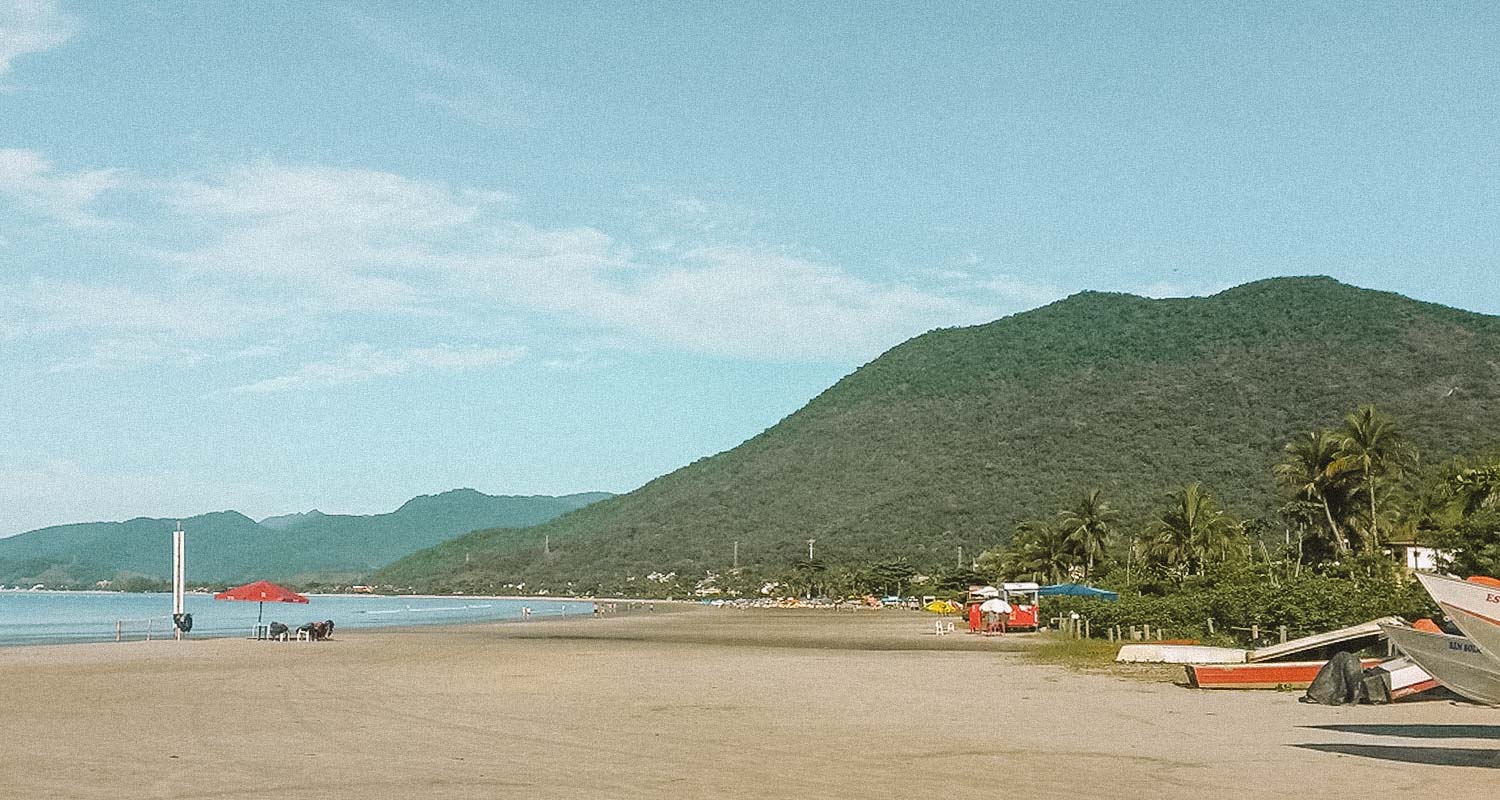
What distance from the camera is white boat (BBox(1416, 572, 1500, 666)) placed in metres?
12.0

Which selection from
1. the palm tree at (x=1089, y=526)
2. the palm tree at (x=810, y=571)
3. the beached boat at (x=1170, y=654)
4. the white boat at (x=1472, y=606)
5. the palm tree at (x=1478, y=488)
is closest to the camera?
the white boat at (x=1472, y=606)

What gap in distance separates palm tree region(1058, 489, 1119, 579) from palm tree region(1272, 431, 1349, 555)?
51.1ft

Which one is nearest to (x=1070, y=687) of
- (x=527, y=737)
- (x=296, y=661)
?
(x=527, y=737)

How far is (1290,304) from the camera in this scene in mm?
150125

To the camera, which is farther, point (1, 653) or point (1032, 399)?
point (1032, 399)

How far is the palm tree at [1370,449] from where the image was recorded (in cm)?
5641

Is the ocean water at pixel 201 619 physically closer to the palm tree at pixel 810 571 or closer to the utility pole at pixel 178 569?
the utility pole at pixel 178 569

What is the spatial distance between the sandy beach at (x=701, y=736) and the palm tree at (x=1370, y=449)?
33.6m

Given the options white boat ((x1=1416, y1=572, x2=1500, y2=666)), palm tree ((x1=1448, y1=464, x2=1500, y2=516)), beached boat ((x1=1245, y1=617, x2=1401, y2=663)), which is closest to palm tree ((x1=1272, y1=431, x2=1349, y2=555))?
palm tree ((x1=1448, y1=464, x2=1500, y2=516))

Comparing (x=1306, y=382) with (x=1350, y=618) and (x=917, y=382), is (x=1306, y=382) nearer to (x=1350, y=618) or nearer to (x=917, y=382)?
(x=917, y=382)

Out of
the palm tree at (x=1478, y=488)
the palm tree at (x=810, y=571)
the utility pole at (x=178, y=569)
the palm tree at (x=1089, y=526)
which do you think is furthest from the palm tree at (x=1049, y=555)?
the utility pole at (x=178, y=569)

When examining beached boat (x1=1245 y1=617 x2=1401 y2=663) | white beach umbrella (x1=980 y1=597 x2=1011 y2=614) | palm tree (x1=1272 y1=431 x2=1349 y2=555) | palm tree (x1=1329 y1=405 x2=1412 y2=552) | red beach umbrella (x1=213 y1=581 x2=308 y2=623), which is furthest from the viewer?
palm tree (x1=1272 y1=431 x2=1349 y2=555)

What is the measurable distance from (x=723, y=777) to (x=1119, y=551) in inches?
3446

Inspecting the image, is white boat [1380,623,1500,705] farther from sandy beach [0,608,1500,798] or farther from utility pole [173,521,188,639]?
utility pole [173,521,188,639]
